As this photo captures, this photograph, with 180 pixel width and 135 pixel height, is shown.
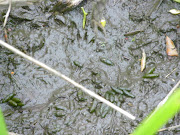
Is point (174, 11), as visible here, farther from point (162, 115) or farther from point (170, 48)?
point (162, 115)

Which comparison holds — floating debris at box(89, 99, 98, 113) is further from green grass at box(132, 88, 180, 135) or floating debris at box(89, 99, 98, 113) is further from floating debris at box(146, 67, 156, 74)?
green grass at box(132, 88, 180, 135)

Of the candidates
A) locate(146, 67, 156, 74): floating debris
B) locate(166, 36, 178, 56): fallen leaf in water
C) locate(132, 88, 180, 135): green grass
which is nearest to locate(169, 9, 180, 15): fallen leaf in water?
locate(166, 36, 178, 56): fallen leaf in water

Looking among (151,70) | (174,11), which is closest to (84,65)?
(151,70)

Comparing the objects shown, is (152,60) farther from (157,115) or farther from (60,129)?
(157,115)

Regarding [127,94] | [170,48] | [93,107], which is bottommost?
[93,107]

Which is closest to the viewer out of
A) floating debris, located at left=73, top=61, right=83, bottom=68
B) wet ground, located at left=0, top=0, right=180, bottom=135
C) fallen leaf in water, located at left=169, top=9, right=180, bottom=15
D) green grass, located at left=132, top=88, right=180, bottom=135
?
green grass, located at left=132, top=88, right=180, bottom=135

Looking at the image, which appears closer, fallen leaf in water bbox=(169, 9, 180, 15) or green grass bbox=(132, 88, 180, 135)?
green grass bbox=(132, 88, 180, 135)

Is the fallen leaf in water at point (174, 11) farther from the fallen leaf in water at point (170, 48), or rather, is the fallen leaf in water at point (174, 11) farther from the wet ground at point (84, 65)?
the fallen leaf in water at point (170, 48)

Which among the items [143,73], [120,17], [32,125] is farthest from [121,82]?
[32,125]
